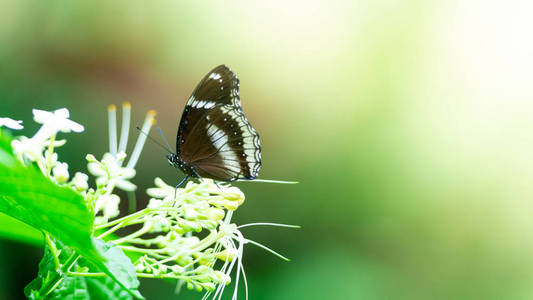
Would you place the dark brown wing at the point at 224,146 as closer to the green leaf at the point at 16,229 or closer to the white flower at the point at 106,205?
the white flower at the point at 106,205

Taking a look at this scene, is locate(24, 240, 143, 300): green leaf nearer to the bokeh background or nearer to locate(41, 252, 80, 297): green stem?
locate(41, 252, 80, 297): green stem

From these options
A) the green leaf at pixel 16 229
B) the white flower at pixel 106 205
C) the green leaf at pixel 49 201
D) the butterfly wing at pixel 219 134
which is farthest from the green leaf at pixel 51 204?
the butterfly wing at pixel 219 134

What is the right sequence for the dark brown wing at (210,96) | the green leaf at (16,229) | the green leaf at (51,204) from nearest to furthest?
the green leaf at (51,204) → the green leaf at (16,229) → the dark brown wing at (210,96)

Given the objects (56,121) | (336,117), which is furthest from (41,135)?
(336,117)

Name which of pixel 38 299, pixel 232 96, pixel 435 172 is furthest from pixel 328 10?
pixel 38 299

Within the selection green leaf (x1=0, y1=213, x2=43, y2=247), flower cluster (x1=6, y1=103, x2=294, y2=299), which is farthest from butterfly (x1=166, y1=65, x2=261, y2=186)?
green leaf (x1=0, y1=213, x2=43, y2=247)

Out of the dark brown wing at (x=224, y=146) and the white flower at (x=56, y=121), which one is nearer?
the white flower at (x=56, y=121)

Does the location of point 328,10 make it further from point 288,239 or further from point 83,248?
point 83,248
